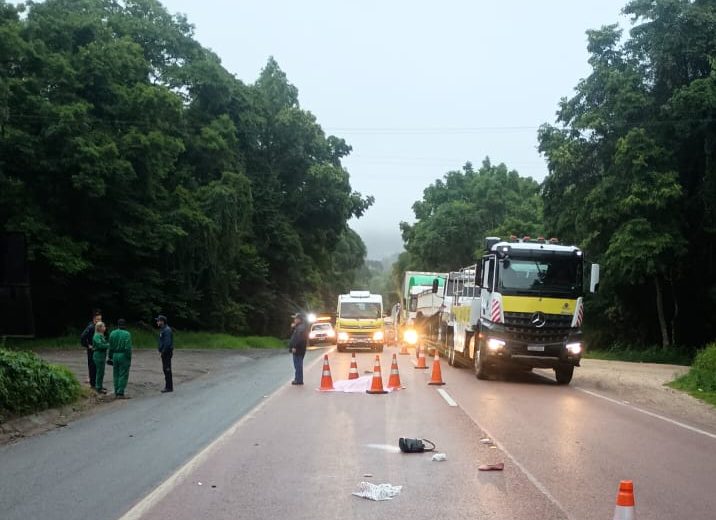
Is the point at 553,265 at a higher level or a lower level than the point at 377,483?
higher

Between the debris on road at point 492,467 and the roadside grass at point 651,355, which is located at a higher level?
the roadside grass at point 651,355

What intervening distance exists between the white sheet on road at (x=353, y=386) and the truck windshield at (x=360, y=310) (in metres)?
17.3

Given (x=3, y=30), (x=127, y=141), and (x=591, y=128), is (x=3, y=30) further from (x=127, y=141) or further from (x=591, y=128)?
(x=591, y=128)

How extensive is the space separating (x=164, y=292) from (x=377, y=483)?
34.8 metres

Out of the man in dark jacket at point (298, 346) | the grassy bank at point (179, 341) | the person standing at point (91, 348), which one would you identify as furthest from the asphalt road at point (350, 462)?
the grassy bank at point (179, 341)

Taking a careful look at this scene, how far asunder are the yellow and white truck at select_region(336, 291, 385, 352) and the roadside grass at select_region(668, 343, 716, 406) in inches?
650

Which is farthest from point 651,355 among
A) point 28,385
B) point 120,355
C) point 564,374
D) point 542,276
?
point 28,385

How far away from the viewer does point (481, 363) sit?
19.8m

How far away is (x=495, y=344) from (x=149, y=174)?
2075cm

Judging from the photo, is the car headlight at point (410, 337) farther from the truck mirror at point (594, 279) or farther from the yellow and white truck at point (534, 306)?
the truck mirror at point (594, 279)

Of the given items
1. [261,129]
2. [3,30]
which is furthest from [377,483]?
[261,129]

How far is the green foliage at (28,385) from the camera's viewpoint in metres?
12.2

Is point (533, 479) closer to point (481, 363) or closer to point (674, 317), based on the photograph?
point (481, 363)

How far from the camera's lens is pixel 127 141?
3259 centimetres
